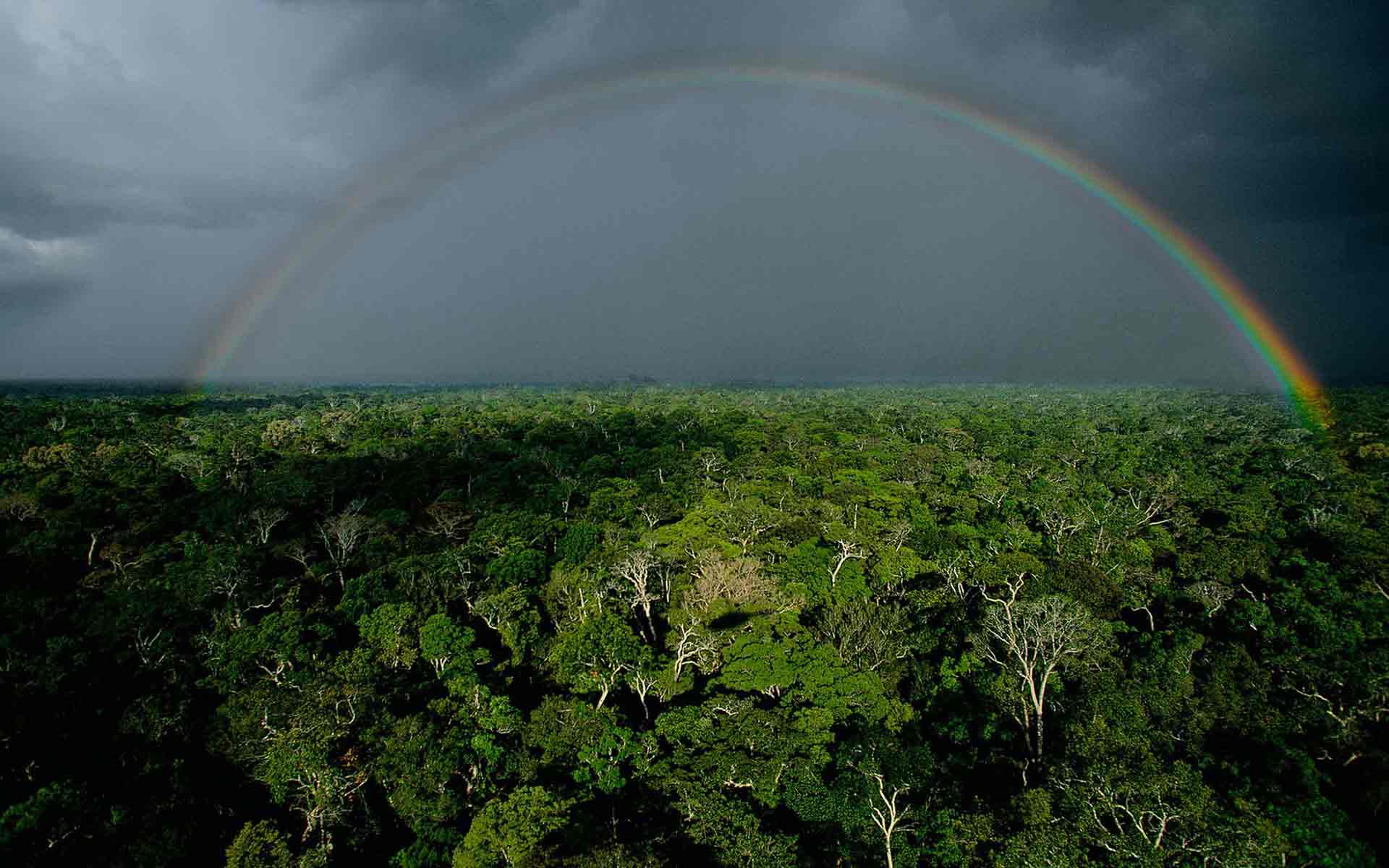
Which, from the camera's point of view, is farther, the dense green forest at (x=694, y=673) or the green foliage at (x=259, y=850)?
the dense green forest at (x=694, y=673)

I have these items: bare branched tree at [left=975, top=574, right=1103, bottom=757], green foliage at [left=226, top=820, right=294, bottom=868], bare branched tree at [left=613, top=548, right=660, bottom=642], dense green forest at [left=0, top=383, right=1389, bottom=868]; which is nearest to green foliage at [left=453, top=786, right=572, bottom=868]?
dense green forest at [left=0, top=383, right=1389, bottom=868]

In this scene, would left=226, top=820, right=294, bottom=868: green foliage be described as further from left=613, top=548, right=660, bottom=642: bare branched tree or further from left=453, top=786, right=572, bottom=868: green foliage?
left=613, top=548, right=660, bottom=642: bare branched tree

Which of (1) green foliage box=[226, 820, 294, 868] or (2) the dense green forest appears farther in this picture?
(2) the dense green forest

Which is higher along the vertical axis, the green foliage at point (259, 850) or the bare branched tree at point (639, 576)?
the bare branched tree at point (639, 576)

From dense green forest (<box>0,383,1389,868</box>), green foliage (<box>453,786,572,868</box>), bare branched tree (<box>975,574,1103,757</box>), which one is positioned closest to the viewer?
green foliage (<box>453,786,572,868</box>)

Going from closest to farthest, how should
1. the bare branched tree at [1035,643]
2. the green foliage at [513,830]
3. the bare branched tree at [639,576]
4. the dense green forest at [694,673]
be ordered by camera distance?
1. the green foliage at [513,830]
2. the dense green forest at [694,673]
3. the bare branched tree at [1035,643]
4. the bare branched tree at [639,576]

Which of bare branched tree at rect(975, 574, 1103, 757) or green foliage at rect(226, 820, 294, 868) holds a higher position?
bare branched tree at rect(975, 574, 1103, 757)

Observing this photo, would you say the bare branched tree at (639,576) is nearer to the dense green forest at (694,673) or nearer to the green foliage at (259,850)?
the dense green forest at (694,673)

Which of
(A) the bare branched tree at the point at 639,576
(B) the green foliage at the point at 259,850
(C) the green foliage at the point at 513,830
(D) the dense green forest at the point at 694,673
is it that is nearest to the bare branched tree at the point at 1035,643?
(D) the dense green forest at the point at 694,673

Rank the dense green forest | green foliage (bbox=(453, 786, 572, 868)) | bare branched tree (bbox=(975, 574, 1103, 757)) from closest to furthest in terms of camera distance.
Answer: green foliage (bbox=(453, 786, 572, 868)) < the dense green forest < bare branched tree (bbox=(975, 574, 1103, 757))

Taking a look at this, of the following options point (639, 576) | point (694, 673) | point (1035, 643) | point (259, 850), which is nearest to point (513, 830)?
point (259, 850)
